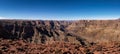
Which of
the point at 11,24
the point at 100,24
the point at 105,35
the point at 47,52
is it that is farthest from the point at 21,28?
the point at 47,52

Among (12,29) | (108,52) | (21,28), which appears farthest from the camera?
(21,28)

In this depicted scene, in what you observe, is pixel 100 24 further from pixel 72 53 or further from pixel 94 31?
pixel 72 53

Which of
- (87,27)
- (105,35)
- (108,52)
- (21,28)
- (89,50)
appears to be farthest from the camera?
(87,27)

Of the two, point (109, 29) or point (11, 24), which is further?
point (109, 29)

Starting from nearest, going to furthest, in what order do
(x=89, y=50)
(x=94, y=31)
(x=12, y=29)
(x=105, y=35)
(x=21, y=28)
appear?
(x=89, y=50) → (x=12, y=29) → (x=21, y=28) → (x=105, y=35) → (x=94, y=31)

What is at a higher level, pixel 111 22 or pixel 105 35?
pixel 111 22

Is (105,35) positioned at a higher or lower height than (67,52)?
lower

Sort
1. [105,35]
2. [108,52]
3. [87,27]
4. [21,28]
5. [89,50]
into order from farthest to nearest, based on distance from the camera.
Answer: [87,27] < [105,35] < [21,28] < [89,50] < [108,52]

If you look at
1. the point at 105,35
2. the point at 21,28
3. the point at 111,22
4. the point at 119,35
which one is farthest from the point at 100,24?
the point at 21,28

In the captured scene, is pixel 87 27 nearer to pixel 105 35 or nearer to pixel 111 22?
pixel 111 22
